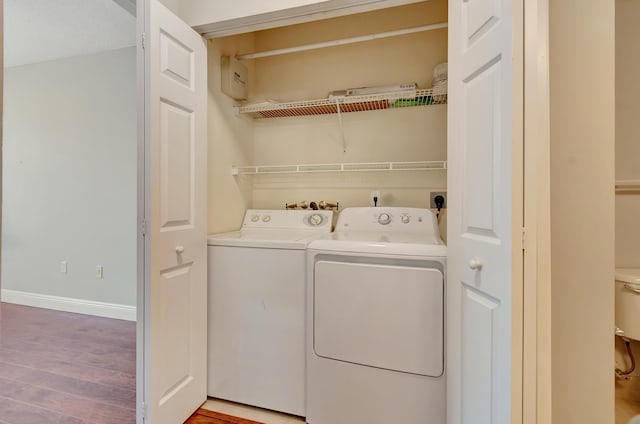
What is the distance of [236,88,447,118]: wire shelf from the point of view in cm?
185

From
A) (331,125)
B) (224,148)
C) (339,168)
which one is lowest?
(339,168)

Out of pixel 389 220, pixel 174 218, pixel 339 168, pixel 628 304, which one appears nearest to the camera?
pixel 628 304

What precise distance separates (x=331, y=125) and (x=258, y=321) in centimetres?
145

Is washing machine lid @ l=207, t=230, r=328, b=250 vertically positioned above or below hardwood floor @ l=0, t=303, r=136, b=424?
above

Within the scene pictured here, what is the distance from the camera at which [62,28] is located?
2512 mm

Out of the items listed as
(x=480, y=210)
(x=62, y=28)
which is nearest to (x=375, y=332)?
(x=480, y=210)

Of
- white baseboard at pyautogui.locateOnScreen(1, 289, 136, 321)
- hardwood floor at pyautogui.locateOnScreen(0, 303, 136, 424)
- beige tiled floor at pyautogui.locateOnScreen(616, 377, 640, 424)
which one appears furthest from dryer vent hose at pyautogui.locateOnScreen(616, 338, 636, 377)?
white baseboard at pyautogui.locateOnScreen(1, 289, 136, 321)

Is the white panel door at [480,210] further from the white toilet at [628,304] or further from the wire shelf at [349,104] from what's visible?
the white toilet at [628,304]

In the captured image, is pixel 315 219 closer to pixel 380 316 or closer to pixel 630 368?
pixel 380 316

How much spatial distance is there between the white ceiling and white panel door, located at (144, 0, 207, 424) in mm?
1265

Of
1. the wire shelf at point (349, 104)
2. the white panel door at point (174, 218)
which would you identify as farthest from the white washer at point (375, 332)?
the wire shelf at point (349, 104)

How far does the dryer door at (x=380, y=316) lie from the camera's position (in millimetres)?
1325

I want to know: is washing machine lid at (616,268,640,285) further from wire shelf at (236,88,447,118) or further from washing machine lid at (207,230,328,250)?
washing machine lid at (207,230,328,250)

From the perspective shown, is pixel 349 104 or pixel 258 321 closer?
pixel 258 321
